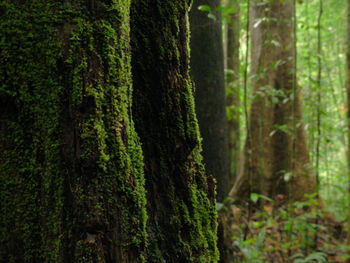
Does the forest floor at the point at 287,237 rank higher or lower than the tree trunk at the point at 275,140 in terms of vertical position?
lower

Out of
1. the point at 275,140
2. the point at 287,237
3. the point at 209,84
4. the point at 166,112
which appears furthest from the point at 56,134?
the point at 275,140

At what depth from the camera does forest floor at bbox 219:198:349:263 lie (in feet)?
12.8

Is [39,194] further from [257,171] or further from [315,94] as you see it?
[257,171]

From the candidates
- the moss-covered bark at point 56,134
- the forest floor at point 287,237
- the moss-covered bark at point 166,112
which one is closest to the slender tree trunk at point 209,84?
the forest floor at point 287,237

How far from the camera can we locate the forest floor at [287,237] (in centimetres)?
390

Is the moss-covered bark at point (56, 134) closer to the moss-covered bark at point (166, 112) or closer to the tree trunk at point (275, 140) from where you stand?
the moss-covered bark at point (166, 112)

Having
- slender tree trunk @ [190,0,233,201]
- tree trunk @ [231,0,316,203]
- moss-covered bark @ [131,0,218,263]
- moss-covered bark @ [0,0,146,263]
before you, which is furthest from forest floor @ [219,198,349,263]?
moss-covered bark @ [0,0,146,263]

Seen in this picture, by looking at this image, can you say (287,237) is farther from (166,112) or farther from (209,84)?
(166,112)

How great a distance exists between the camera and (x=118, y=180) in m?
1.34

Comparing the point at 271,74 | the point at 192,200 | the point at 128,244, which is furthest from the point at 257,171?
the point at 128,244

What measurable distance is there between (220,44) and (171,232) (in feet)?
7.64

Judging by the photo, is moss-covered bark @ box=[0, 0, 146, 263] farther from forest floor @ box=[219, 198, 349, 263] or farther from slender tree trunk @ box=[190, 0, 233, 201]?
forest floor @ box=[219, 198, 349, 263]

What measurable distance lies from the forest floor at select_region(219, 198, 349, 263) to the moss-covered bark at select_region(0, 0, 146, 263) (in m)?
2.22

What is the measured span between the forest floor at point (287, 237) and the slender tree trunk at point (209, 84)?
523mm
